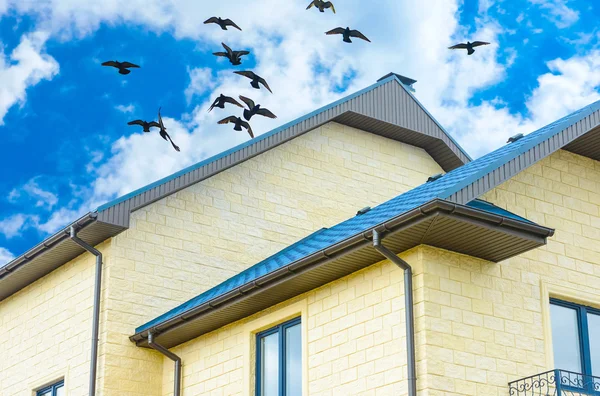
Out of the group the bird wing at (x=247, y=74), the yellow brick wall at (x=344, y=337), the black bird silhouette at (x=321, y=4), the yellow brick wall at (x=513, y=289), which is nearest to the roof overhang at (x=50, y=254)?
the yellow brick wall at (x=344, y=337)

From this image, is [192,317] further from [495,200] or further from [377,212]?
[495,200]

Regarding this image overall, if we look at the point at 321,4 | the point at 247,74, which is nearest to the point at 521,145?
the point at 321,4

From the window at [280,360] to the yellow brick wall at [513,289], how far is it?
282 cm

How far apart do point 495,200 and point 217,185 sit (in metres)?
7.04

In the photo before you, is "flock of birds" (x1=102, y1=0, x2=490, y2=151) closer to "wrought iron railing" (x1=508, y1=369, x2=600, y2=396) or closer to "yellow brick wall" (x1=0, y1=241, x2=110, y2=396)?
"yellow brick wall" (x1=0, y1=241, x2=110, y2=396)

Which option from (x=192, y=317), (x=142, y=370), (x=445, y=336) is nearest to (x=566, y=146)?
(x=445, y=336)

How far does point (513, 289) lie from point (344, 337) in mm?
2376

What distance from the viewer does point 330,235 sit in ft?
56.0

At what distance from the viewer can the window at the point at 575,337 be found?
50.3ft

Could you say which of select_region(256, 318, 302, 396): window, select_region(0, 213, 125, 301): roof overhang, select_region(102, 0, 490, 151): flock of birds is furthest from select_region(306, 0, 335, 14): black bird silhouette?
select_region(256, 318, 302, 396): window

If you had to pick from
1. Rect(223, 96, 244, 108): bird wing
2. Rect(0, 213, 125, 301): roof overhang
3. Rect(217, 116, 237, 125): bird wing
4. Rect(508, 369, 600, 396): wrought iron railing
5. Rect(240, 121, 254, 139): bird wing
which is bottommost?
Rect(508, 369, 600, 396): wrought iron railing

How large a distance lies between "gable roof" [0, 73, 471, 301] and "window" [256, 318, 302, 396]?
3879 millimetres

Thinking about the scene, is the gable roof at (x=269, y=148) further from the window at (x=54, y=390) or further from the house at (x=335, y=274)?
the window at (x=54, y=390)

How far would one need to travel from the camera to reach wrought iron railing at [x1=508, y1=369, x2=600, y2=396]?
47.0 ft
